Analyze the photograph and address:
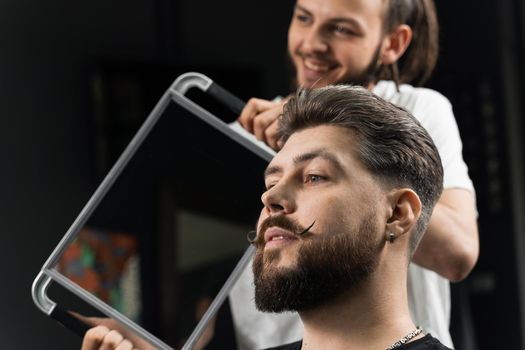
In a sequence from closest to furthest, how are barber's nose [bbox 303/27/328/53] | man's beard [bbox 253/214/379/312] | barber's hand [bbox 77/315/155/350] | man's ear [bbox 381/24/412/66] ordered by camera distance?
man's beard [bbox 253/214/379/312] → barber's hand [bbox 77/315/155/350] → barber's nose [bbox 303/27/328/53] → man's ear [bbox 381/24/412/66]

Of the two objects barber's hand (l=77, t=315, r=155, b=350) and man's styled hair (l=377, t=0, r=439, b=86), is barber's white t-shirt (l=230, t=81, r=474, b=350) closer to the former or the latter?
man's styled hair (l=377, t=0, r=439, b=86)

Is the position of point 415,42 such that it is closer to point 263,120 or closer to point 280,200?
point 263,120

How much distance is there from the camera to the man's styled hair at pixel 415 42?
3.03 m

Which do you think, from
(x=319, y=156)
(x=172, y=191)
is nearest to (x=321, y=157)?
(x=319, y=156)

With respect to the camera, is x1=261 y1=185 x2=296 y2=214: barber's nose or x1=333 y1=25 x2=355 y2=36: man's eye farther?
x1=333 y1=25 x2=355 y2=36: man's eye

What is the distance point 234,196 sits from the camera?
2910 millimetres

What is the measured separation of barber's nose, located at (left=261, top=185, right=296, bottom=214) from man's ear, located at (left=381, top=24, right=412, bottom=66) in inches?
31.3

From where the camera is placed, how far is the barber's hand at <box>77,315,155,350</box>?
8.17 ft

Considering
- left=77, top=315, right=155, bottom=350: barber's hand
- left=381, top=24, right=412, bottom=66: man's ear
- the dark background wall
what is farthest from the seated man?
the dark background wall

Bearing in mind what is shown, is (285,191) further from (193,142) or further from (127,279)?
(127,279)

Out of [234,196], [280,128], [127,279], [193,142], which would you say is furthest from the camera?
[127,279]

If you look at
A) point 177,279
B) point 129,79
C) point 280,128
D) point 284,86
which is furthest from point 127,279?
point 280,128

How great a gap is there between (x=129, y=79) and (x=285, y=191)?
125 inches

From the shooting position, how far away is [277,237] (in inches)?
89.7
